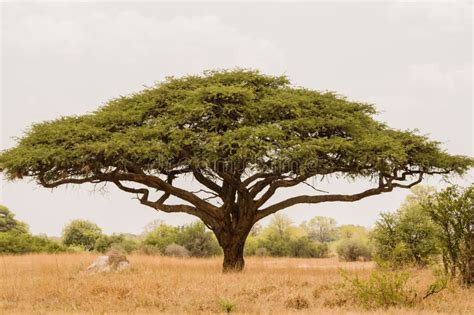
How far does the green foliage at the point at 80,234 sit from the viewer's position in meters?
52.8

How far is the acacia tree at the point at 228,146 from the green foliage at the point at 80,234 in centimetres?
2915

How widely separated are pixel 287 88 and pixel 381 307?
13473mm

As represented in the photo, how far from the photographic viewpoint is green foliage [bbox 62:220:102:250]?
5284 cm

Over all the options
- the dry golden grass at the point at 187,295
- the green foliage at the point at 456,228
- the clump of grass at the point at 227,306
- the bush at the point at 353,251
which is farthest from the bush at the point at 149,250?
the clump of grass at the point at 227,306

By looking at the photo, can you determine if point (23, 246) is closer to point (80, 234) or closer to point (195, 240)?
point (195, 240)

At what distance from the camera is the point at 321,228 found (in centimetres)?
8788

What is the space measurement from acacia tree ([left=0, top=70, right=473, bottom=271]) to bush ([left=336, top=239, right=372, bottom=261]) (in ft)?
53.1

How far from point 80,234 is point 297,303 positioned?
140 feet

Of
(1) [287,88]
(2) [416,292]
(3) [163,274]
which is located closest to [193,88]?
(1) [287,88]

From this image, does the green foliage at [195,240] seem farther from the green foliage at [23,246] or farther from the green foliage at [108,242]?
the green foliage at [23,246]

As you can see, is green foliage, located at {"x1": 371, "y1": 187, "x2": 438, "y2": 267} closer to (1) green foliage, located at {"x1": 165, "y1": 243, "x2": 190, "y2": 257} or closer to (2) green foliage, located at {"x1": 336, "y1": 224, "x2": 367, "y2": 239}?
(1) green foliage, located at {"x1": 165, "y1": 243, "x2": 190, "y2": 257}

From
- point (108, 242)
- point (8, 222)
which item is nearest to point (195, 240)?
point (108, 242)

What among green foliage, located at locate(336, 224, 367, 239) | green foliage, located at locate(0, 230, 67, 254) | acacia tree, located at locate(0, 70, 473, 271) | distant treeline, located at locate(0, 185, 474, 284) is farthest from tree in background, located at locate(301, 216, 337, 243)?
acacia tree, located at locate(0, 70, 473, 271)

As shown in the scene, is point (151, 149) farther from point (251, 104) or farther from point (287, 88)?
point (287, 88)
